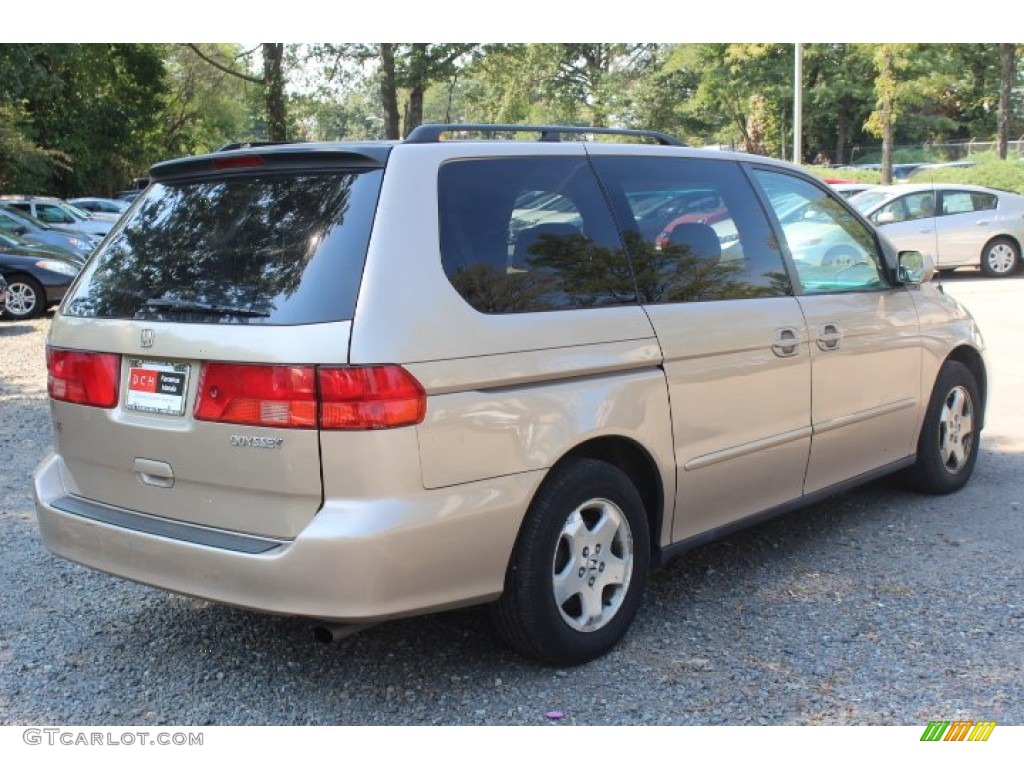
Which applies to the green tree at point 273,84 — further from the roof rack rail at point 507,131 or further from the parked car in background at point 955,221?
the roof rack rail at point 507,131

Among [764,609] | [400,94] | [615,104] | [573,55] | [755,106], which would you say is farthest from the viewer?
[573,55]

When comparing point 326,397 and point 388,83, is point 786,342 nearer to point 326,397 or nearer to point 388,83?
point 326,397

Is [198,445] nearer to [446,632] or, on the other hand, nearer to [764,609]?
[446,632]

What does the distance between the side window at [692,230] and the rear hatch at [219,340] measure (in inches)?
43.8

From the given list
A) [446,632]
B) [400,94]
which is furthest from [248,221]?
[400,94]

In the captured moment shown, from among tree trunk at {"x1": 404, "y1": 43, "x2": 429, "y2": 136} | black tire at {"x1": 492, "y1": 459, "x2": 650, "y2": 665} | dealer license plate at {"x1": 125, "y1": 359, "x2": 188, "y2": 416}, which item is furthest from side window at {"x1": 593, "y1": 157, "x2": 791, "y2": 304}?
tree trunk at {"x1": 404, "y1": 43, "x2": 429, "y2": 136}

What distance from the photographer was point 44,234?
16.7 m

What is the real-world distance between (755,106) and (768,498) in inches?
1672

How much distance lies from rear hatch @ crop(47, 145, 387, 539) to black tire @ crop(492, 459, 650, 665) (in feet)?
2.52

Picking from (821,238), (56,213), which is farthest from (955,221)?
(56,213)

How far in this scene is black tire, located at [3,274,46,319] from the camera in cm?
1401

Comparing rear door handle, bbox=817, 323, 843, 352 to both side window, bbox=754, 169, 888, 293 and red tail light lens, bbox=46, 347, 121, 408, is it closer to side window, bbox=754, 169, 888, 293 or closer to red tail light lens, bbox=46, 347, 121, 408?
side window, bbox=754, 169, 888, 293

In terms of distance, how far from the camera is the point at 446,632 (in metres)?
3.94

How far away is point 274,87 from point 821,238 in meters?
22.3
